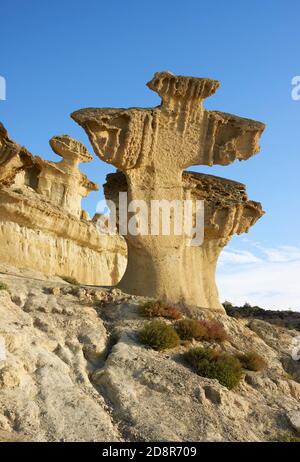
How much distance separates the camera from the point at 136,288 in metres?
13.8

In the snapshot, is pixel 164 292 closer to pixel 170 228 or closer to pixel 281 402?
pixel 170 228

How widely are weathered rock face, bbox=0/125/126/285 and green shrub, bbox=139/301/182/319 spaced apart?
481cm

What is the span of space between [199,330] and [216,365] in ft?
4.76

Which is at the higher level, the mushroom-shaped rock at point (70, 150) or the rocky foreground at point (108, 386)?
the mushroom-shaped rock at point (70, 150)

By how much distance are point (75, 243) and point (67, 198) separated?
6113mm

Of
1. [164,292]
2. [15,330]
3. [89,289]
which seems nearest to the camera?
[15,330]

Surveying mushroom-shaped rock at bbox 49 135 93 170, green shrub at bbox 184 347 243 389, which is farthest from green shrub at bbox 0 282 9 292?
mushroom-shaped rock at bbox 49 135 93 170

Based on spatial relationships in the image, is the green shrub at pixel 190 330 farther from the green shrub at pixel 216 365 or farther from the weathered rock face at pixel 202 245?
the weathered rock face at pixel 202 245

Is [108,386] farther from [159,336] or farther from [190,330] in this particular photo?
[190,330]

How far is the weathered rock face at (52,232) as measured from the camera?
1964 cm

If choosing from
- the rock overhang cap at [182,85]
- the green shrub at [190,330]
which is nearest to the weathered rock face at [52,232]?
the rock overhang cap at [182,85]

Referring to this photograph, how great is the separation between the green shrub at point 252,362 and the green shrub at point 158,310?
5.67ft

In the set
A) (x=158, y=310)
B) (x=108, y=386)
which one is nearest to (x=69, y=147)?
(x=158, y=310)
